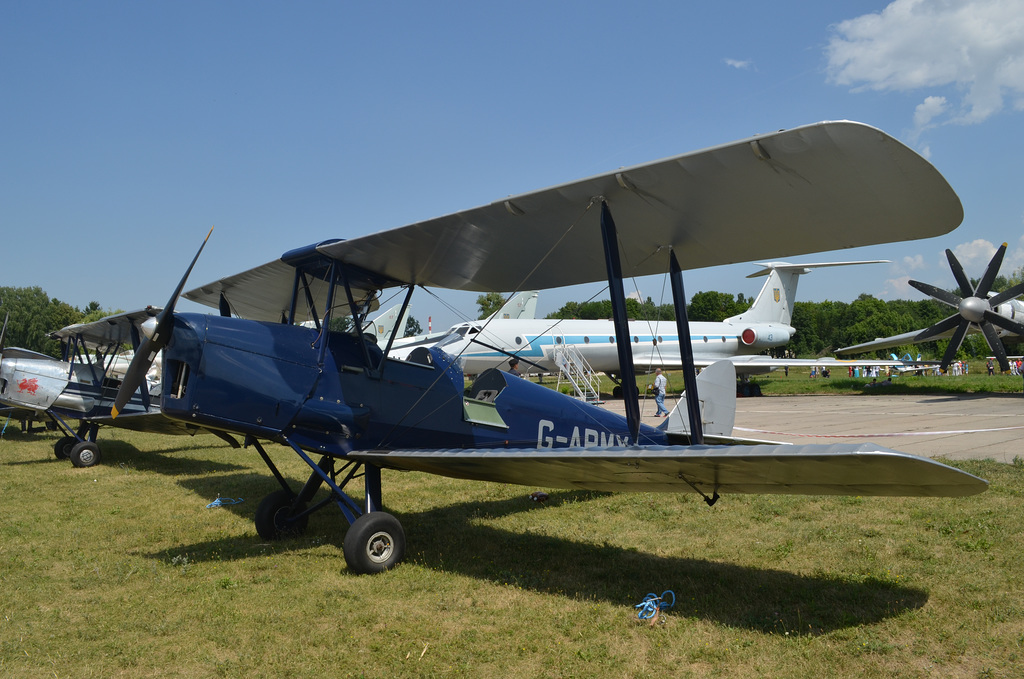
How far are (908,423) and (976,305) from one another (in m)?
13.0

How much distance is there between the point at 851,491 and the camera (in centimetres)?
411

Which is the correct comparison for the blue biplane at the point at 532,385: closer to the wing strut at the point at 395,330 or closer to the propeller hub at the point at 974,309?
the wing strut at the point at 395,330

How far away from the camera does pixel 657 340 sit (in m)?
29.6

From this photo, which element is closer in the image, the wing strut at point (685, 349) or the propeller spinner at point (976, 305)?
the wing strut at point (685, 349)

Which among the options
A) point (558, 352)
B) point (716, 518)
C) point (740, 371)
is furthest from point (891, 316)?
point (716, 518)

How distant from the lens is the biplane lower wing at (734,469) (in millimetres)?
3416

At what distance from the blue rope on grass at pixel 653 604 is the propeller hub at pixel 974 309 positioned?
25.7 m

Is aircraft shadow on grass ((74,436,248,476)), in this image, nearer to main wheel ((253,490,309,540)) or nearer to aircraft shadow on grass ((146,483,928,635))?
main wheel ((253,490,309,540))

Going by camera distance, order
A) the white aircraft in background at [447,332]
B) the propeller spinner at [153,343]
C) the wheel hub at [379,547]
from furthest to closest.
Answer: the white aircraft in background at [447,332] → the wheel hub at [379,547] → the propeller spinner at [153,343]

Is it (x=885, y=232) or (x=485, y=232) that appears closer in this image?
(x=885, y=232)

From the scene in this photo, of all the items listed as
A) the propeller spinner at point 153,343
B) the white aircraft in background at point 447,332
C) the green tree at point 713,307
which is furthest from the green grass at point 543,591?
the green tree at point 713,307

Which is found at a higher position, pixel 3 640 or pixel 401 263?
pixel 401 263

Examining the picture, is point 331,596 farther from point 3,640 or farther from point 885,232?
point 885,232

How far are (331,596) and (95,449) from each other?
10.6 meters
